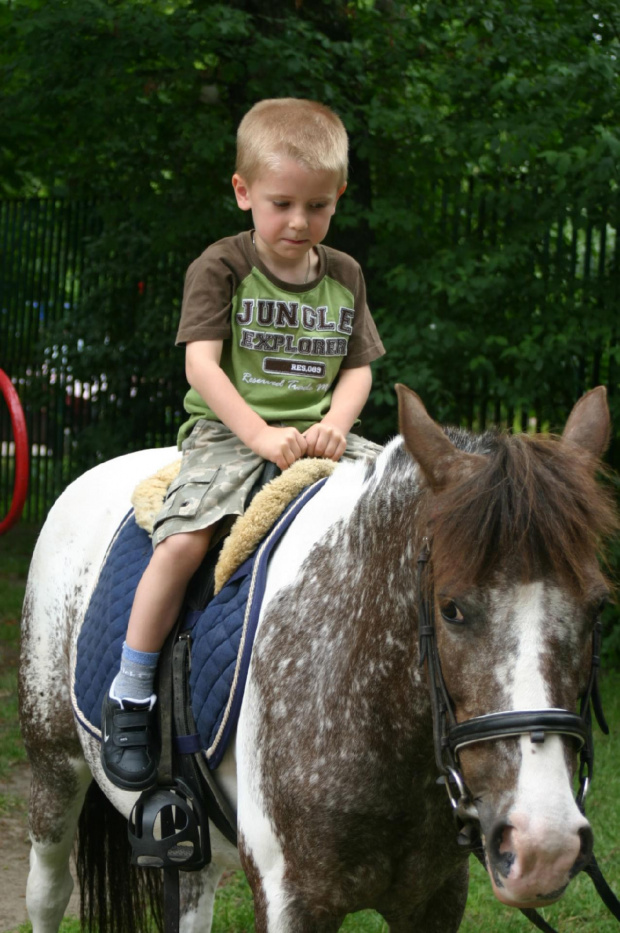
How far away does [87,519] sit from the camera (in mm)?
3270

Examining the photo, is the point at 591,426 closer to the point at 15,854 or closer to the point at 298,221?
the point at 298,221

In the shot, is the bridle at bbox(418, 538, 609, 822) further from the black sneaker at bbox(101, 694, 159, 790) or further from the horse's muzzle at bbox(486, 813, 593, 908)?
the black sneaker at bbox(101, 694, 159, 790)

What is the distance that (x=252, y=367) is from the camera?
2658 millimetres

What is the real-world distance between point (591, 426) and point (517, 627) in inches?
19.9

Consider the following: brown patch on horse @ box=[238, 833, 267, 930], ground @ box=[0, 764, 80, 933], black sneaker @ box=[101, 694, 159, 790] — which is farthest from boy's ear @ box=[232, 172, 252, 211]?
ground @ box=[0, 764, 80, 933]

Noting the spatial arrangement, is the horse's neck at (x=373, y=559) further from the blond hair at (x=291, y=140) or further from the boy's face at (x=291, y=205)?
the blond hair at (x=291, y=140)

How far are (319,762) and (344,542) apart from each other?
1.49 feet

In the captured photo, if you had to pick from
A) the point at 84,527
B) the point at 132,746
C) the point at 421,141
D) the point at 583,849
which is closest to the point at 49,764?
the point at 84,527

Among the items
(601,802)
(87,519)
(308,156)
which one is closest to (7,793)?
(87,519)

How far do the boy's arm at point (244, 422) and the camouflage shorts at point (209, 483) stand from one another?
7 cm

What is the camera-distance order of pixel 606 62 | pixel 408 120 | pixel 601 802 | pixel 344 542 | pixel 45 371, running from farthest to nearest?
1. pixel 45 371
2. pixel 408 120
3. pixel 606 62
4. pixel 601 802
5. pixel 344 542

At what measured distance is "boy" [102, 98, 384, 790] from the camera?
2.51 meters

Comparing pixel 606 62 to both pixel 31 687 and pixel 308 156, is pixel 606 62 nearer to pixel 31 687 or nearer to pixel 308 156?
pixel 308 156

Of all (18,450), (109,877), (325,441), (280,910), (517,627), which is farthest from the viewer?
(18,450)
